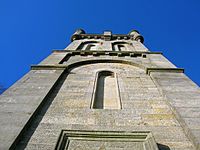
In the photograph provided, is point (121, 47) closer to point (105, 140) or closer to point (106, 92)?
point (106, 92)

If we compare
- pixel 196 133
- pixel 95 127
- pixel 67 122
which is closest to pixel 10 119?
pixel 67 122

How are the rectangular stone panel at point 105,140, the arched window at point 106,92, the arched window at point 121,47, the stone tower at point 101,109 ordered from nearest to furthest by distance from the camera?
the rectangular stone panel at point 105,140 < the stone tower at point 101,109 < the arched window at point 106,92 < the arched window at point 121,47

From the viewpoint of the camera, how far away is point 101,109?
6562 millimetres

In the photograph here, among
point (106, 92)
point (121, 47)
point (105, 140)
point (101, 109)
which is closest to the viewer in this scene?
point (105, 140)

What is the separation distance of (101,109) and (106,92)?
2.01 m

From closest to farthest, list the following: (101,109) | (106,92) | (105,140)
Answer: (105,140) → (101,109) → (106,92)

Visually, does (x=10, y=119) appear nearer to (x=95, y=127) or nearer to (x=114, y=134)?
(x=95, y=127)

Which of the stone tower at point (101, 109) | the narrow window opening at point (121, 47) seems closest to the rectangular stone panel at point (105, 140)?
the stone tower at point (101, 109)

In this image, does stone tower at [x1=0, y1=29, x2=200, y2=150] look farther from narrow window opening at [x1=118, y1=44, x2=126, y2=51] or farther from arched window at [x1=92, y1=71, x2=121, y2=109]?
narrow window opening at [x1=118, y1=44, x2=126, y2=51]

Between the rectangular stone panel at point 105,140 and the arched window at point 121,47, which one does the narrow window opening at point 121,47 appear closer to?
the arched window at point 121,47

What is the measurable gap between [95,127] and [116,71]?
16.7 feet

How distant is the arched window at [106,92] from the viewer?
7387 millimetres

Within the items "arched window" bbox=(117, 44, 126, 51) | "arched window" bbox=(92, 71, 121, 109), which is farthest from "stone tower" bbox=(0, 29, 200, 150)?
"arched window" bbox=(117, 44, 126, 51)

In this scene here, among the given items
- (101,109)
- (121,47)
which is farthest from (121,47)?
(101,109)
